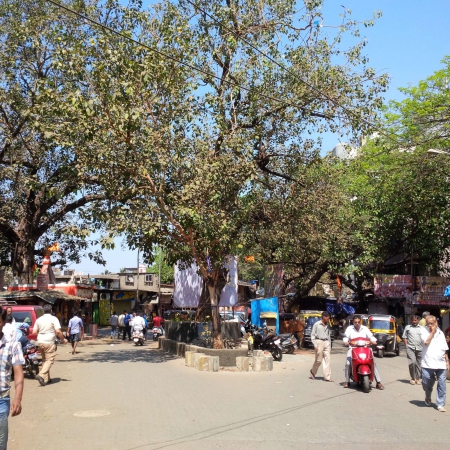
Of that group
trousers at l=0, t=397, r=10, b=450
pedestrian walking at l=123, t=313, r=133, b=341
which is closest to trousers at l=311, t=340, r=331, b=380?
trousers at l=0, t=397, r=10, b=450

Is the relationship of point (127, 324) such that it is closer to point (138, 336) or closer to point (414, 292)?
point (138, 336)

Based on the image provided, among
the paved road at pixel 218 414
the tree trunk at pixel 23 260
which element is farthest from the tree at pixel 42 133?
the paved road at pixel 218 414

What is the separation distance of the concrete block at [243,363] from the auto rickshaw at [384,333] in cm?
795

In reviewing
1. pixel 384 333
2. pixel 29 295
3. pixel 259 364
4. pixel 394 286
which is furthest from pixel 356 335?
pixel 394 286

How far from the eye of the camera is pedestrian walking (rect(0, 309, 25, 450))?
495 cm

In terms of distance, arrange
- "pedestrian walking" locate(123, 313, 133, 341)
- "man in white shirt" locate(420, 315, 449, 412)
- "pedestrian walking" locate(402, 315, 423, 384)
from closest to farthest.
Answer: "man in white shirt" locate(420, 315, 449, 412), "pedestrian walking" locate(402, 315, 423, 384), "pedestrian walking" locate(123, 313, 133, 341)

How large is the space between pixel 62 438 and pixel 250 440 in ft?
8.07

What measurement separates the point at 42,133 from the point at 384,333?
1490cm

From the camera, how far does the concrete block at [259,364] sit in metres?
15.9

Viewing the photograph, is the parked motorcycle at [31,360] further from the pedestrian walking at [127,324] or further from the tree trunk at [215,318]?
the pedestrian walking at [127,324]

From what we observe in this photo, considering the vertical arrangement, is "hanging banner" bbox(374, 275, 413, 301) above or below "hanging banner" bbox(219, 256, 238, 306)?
above

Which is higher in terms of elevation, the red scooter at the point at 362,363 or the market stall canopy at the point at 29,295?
the market stall canopy at the point at 29,295

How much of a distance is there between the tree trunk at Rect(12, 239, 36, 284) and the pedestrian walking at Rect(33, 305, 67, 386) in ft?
47.1

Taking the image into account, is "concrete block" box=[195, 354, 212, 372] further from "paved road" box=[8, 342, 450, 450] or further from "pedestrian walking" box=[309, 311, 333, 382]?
"pedestrian walking" box=[309, 311, 333, 382]
